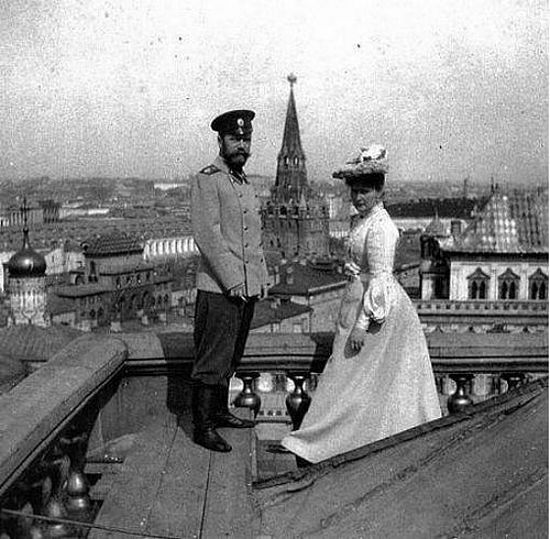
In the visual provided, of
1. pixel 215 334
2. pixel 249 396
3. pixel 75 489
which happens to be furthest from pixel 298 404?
pixel 75 489

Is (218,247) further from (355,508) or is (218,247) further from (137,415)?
(355,508)

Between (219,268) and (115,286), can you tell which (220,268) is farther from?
A: (115,286)

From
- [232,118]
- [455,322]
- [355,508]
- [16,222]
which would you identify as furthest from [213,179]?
[16,222]

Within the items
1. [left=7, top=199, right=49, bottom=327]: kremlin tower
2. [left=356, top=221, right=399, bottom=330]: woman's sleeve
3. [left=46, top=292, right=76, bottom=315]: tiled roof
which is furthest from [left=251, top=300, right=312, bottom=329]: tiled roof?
[left=356, top=221, right=399, bottom=330]: woman's sleeve

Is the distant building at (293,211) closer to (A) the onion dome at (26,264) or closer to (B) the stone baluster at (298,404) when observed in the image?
(A) the onion dome at (26,264)

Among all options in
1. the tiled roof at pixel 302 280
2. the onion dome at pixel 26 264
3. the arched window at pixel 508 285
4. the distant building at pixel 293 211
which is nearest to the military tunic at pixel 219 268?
the arched window at pixel 508 285

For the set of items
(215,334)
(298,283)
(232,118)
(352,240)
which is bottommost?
(298,283)

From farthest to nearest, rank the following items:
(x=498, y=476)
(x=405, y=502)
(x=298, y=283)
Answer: (x=298, y=283)
(x=405, y=502)
(x=498, y=476)
